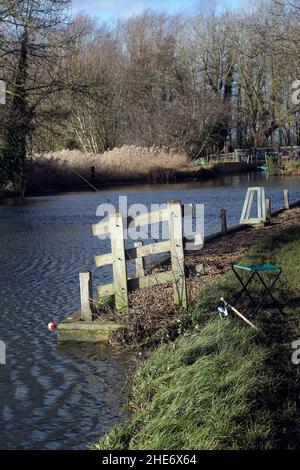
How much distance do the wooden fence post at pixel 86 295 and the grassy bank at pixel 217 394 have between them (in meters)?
1.60

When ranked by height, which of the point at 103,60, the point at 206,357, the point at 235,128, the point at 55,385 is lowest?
the point at 55,385

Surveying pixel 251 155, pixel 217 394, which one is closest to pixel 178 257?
pixel 217 394

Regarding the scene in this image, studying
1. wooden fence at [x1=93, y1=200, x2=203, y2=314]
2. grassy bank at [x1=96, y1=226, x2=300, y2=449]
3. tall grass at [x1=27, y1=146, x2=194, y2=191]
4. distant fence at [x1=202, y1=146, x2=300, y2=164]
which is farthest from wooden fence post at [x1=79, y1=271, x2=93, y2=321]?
distant fence at [x1=202, y1=146, x2=300, y2=164]

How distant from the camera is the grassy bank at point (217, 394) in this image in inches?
218

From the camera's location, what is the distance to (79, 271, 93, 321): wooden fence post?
9892 mm

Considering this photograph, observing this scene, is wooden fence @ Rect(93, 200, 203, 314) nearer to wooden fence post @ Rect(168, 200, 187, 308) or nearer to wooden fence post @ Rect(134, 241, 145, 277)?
wooden fence post @ Rect(168, 200, 187, 308)

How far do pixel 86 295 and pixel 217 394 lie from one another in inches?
162

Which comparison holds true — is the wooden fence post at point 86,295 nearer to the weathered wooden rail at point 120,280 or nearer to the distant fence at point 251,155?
the weathered wooden rail at point 120,280

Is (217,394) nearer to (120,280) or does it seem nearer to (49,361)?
(49,361)

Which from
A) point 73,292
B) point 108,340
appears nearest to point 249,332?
point 108,340

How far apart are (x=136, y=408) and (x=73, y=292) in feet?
22.0

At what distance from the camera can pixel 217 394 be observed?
19.9ft

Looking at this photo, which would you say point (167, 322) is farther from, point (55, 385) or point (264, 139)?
point (264, 139)
